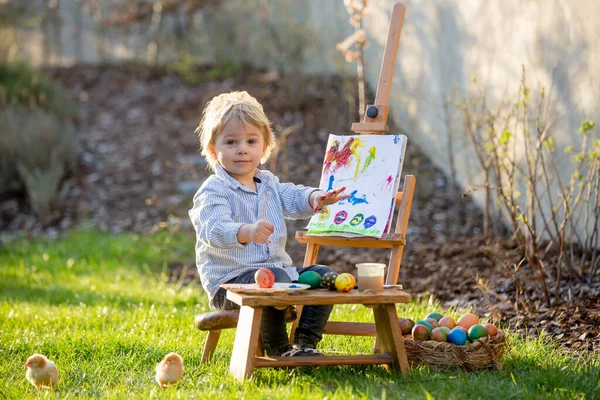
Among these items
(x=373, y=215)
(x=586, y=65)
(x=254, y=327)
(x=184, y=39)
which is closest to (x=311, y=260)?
(x=373, y=215)

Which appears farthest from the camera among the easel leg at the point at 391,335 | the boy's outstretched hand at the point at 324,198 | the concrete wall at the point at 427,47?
the concrete wall at the point at 427,47

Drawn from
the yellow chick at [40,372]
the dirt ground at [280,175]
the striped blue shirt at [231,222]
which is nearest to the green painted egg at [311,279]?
the striped blue shirt at [231,222]

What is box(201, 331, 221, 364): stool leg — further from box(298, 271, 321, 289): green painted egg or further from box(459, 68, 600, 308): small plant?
box(459, 68, 600, 308): small plant

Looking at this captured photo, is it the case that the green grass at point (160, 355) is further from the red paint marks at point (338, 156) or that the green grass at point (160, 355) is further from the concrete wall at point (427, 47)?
the concrete wall at point (427, 47)

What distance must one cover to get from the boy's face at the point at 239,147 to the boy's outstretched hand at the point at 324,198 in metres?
0.34

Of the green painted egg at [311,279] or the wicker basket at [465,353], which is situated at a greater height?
the green painted egg at [311,279]

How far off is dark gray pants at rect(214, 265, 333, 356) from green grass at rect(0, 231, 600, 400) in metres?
0.14

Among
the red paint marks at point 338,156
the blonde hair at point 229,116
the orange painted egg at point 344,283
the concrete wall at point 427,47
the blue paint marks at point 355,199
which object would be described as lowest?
the orange painted egg at point 344,283

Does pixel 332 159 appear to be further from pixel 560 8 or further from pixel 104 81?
pixel 104 81

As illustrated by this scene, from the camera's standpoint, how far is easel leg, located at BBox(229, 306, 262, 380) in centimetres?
324

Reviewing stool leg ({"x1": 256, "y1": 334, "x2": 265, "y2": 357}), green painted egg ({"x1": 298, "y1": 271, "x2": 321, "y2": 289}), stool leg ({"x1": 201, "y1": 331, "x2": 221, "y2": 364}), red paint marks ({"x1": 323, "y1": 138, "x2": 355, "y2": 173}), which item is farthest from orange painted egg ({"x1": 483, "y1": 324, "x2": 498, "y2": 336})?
stool leg ({"x1": 201, "y1": 331, "x2": 221, "y2": 364})

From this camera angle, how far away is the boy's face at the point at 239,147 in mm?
3727

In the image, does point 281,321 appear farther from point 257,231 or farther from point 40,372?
point 40,372

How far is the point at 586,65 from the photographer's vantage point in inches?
211
